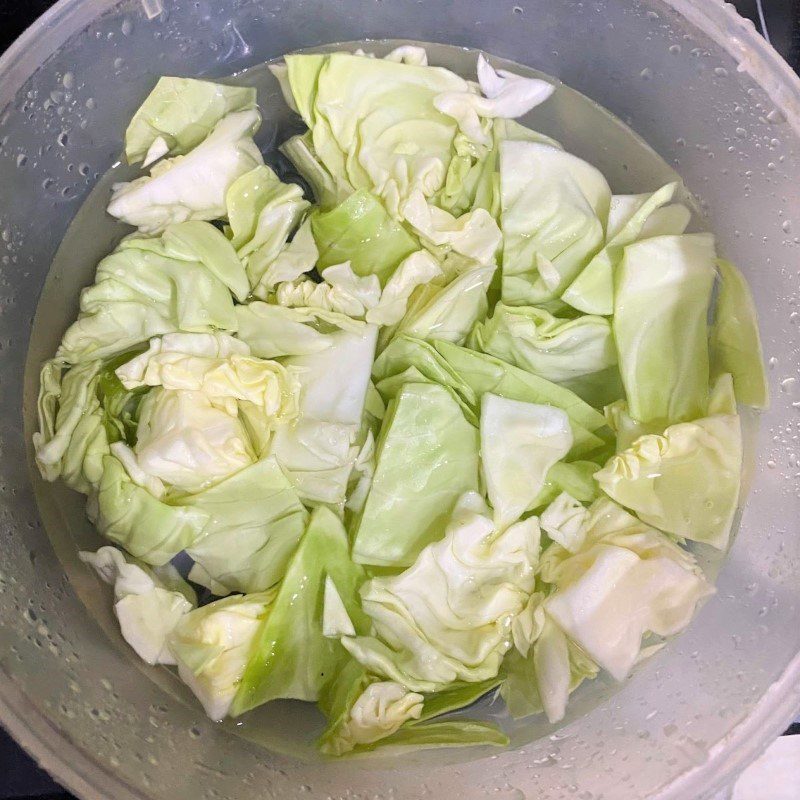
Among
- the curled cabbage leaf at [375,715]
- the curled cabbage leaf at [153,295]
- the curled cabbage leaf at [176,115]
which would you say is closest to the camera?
the curled cabbage leaf at [375,715]

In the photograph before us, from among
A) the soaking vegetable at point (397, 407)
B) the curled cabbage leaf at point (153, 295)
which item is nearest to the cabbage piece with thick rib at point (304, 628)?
the soaking vegetable at point (397, 407)

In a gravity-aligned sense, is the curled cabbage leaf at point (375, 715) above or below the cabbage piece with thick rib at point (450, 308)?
below

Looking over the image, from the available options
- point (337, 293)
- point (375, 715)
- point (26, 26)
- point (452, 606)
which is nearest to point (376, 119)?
point (337, 293)

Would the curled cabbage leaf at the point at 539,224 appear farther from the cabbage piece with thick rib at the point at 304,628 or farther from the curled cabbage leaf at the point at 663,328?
the cabbage piece with thick rib at the point at 304,628

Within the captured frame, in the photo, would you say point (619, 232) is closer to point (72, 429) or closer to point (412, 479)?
point (412, 479)

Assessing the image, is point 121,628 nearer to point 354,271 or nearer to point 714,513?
point 354,271

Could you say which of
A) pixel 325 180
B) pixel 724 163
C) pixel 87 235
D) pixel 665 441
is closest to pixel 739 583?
pixel 665 441
